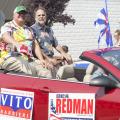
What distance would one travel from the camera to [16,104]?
598cm

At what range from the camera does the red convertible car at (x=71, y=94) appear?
554cm

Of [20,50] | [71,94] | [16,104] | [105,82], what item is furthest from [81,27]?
[105,82]

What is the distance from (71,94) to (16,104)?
0.68 meters

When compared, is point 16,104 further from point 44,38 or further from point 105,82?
point 44,38

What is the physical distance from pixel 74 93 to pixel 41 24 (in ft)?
7.21

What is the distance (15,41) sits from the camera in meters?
7.04

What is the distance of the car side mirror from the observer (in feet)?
18.1

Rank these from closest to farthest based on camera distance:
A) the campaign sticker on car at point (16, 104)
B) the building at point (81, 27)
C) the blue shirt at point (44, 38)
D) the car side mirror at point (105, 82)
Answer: the car side mirror at point (105, 82) → the campaign sticker on car at point (16, 104) → the blue shirt at point (44, 38) → the building at point (81, 27)

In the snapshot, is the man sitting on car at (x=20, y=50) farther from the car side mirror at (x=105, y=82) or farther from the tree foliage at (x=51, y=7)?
the tree foliage at (x=51, y=7)

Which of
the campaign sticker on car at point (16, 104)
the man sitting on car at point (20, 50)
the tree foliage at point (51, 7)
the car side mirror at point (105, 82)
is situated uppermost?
the tree foliage at point (51, 7)

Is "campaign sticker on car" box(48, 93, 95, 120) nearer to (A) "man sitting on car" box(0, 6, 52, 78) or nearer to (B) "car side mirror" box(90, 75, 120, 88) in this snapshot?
(B) "car side mirror" box(90, 75, 120, 88)

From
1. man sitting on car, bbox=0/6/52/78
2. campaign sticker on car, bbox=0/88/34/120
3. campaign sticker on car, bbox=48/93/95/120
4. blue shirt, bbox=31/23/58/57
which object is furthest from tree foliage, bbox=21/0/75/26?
campaign sticker on car, bbox=48/93/95/120

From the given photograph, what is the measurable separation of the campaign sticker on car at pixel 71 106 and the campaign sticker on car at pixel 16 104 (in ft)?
0.90

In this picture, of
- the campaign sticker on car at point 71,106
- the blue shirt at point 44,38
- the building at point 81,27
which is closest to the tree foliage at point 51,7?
the building at point 81,27
